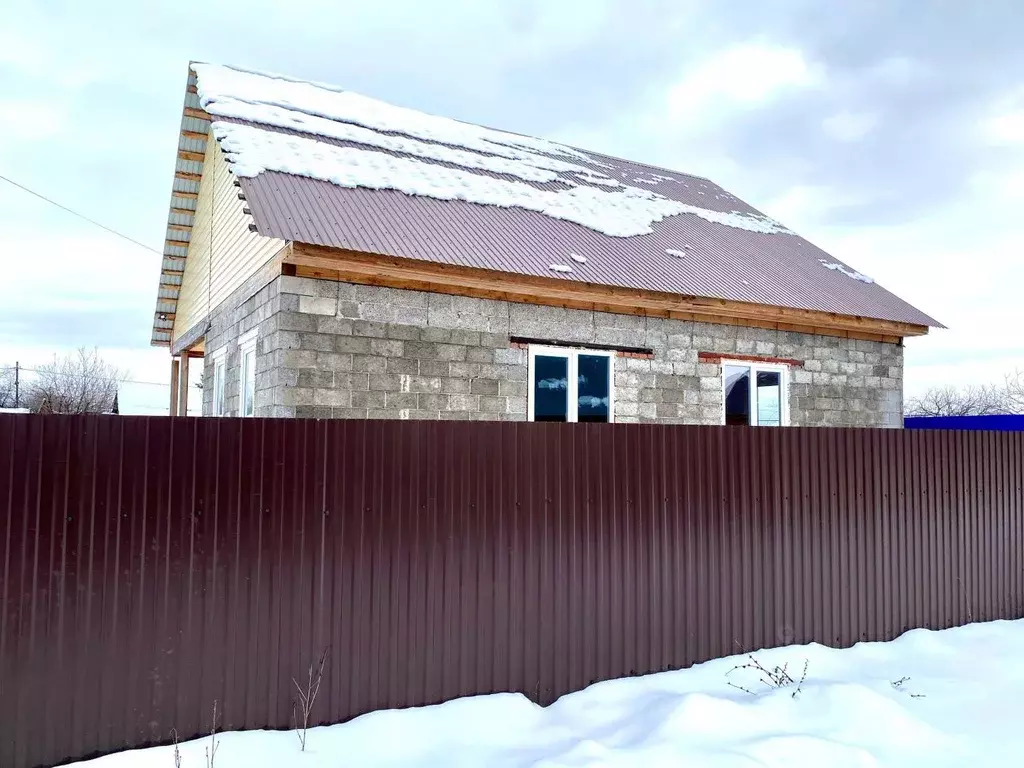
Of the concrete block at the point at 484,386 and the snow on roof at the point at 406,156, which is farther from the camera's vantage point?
the snow on roof at the point at 406,156

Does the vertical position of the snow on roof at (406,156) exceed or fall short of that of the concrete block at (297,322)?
it exceeds it

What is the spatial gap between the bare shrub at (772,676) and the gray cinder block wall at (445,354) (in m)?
4.03

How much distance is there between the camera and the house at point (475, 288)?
25.2 ft

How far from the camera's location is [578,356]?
360 inches

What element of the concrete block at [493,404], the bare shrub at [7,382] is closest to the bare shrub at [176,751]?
the concrete block at [493,404]

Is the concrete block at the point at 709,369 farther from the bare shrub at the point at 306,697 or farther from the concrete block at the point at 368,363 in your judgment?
the bare shrub at the point at 306,697

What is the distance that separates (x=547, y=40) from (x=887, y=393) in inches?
610

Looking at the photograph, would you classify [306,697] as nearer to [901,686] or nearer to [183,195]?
[901,686]

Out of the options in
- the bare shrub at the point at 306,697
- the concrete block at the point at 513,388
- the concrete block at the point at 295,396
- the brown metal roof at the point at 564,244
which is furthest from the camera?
the concrete block at the point at 513,388

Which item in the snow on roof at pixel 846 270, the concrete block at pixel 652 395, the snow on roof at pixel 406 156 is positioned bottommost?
the concrete block at pixel 652 395

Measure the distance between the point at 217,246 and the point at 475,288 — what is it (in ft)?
17.8

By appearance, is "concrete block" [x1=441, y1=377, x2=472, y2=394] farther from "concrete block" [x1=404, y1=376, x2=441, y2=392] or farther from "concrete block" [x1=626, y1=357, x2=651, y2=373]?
"concrete block" [x1=626, y1=357, x2=651, y2=373]

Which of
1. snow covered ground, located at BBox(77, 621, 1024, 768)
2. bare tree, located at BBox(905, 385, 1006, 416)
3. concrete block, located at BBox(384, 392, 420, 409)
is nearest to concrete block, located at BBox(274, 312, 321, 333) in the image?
concrete block, located at BBox(384, 392, 420, 409)

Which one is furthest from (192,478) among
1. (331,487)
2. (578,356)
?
(578,356)
